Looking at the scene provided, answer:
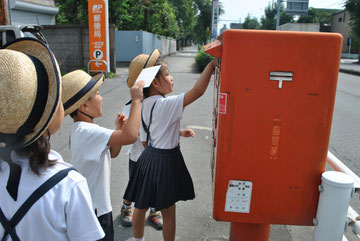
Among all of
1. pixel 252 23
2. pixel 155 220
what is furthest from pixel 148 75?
pixel 252 23

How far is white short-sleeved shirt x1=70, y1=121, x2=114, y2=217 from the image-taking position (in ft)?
5.80

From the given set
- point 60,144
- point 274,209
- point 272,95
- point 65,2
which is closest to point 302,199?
point 274,209

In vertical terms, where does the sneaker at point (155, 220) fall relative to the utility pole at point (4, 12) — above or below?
below

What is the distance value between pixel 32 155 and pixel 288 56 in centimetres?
115

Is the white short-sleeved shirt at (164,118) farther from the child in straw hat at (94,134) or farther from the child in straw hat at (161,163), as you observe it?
the child in straw hat at (94,134)

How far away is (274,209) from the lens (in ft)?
5.32

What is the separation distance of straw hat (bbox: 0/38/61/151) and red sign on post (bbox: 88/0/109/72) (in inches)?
391

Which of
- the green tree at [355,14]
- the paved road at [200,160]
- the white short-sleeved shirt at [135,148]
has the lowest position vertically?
the paved road at [200,160]

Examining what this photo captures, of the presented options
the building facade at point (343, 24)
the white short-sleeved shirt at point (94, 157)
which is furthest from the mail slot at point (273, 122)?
the building facade at point (343, 24)

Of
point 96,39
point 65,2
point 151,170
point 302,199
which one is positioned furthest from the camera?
point 65,2

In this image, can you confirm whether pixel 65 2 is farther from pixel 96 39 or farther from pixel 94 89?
pixel 94 89

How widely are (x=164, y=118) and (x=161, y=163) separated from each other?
0.31m

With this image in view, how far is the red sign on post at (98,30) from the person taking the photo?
10695 mm

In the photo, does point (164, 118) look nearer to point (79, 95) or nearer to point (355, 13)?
point (79, 95)
